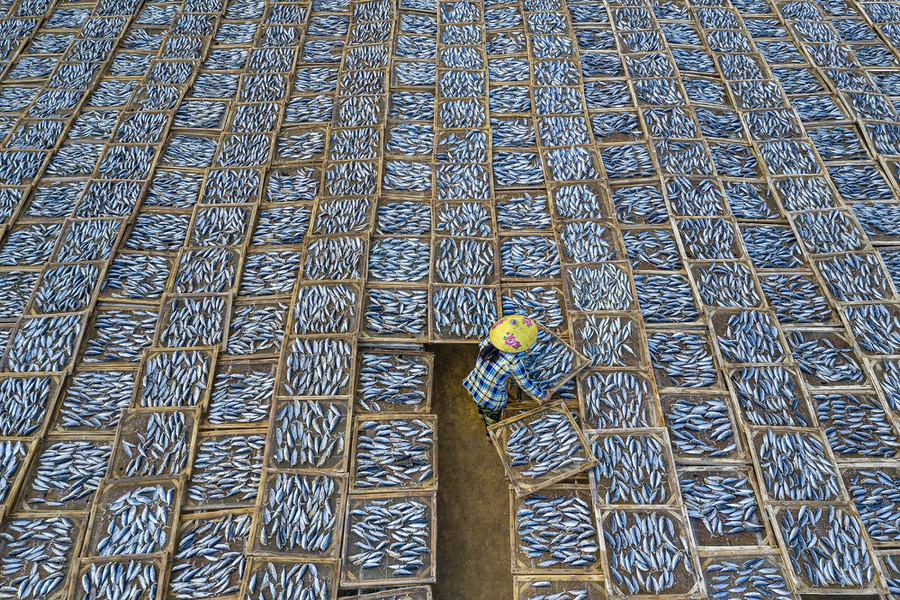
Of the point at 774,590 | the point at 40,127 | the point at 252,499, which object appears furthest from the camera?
the point at 40,127

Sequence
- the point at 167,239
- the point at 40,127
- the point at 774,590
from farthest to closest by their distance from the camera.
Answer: the point at 40,127 < the point at 167,239 < the point at 774,590

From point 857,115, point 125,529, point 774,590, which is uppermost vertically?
point 857,115

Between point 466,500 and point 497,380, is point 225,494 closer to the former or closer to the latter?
point 466,500

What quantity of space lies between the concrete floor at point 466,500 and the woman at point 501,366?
0.46 meters

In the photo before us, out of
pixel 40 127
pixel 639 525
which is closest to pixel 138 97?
pixel 40 127

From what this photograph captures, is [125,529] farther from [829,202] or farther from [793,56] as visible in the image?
[793,56]

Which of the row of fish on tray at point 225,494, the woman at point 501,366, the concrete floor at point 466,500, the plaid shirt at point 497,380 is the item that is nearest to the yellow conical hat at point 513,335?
the woman at point 501,366

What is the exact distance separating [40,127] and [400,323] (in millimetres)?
5564

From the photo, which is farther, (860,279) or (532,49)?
(532,49)

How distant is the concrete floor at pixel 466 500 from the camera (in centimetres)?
427

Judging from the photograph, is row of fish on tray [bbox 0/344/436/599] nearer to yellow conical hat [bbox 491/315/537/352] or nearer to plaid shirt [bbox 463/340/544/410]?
plaid shirt [bbox 463/340/544/410]

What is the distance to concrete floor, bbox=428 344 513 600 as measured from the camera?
4266 millimetres

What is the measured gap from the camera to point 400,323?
16.4ft

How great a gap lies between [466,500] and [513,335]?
5.22 feet
